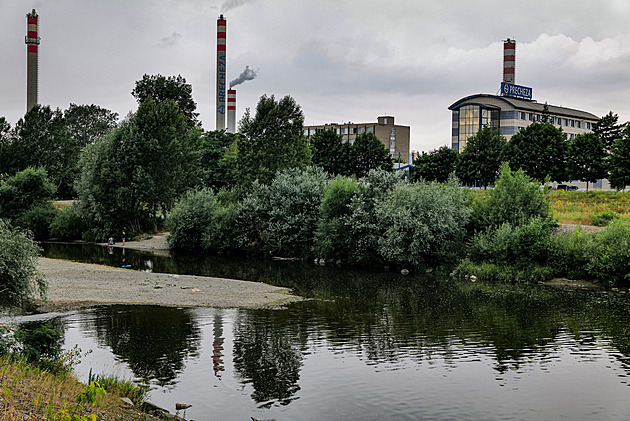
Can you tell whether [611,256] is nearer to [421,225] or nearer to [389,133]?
[421,225]

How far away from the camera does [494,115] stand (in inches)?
5103

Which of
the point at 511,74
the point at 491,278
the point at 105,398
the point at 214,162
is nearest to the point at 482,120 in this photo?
the point at 511,74

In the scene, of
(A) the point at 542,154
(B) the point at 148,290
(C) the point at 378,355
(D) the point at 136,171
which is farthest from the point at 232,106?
(C) the point at 378,355

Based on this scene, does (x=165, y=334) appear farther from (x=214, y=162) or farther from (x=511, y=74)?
(x=511, y=74)

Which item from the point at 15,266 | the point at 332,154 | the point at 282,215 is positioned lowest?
the point at 15,266

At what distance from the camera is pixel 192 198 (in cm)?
6662

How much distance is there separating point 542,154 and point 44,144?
2905 inches

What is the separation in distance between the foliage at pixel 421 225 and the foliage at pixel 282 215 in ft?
32.9

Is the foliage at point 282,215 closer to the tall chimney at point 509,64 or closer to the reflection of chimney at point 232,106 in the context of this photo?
the reflection of chimney at point 232,106

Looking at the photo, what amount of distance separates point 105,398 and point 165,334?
11.4m

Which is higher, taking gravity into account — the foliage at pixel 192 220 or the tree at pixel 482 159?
the tree at pixel 482 159

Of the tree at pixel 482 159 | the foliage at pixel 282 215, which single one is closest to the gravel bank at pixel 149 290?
the foliage at pixel 282 215

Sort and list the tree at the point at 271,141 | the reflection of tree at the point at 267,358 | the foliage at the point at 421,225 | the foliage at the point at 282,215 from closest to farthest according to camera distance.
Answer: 1. the reflection of tree at the point at 267,358
2. the foliage at the point at 421,225
3. the foliage at the point at 282,215
4. the tree at the point at 271,141

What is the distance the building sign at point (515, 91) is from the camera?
12838 centimetres
